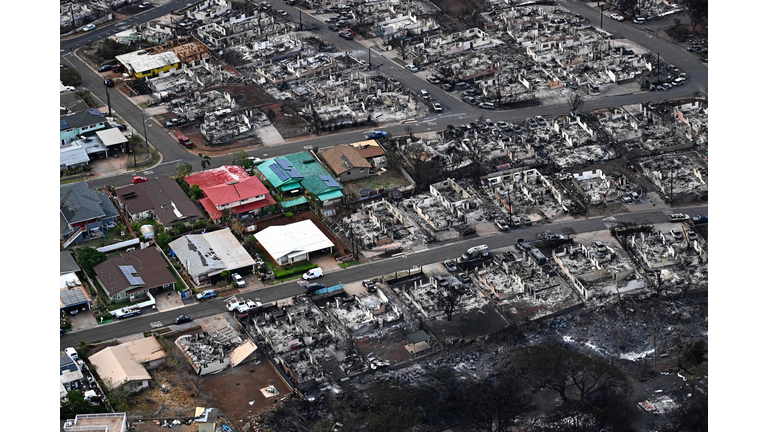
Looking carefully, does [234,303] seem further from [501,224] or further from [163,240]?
[501,224]

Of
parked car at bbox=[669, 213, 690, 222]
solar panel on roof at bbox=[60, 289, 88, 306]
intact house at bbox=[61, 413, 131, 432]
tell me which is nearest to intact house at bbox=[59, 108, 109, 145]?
solar panel on roof at bbox=[60, 289, 88, 306]

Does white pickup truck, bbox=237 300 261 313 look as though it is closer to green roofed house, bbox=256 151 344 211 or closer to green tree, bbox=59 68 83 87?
green roofed house, bbox=256 151 344 211

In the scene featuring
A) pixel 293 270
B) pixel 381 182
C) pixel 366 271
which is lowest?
pixel 366 271

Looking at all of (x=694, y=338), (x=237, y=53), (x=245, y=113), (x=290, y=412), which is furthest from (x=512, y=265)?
(x=237, y=53)

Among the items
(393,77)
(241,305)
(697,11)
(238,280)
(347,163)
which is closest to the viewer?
(241,305)

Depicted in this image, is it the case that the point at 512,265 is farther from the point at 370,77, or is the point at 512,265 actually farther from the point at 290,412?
the point at 370,77

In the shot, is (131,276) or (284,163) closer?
(131,276)

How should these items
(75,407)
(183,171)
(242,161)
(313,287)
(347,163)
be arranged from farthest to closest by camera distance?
(242,161) < (183,171) < (347,163) < (313,287) < (75,407)

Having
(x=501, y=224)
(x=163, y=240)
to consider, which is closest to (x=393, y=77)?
(x=501, y=224)

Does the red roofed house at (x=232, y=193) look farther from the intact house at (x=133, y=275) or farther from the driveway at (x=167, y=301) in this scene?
the driveway at (x=167, y=301)
